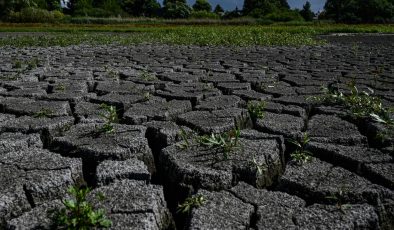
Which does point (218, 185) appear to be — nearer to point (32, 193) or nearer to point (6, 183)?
point (32, 193)

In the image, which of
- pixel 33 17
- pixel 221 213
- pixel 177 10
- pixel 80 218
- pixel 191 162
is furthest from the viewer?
pixel 177 10

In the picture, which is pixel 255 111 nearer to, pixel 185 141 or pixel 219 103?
pixel 219 103

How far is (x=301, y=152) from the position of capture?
6.87ft

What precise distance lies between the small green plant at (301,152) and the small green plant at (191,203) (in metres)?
0.59

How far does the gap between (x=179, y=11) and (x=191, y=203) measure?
51240 mm

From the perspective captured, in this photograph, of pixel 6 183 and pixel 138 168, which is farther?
pixel 138 168

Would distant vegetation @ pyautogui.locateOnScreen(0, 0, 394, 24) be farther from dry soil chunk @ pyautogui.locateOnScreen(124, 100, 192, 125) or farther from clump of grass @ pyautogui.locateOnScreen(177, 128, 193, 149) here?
clump of grass @ pyautogui.locateOnScreen(177, 128, 193, 149)

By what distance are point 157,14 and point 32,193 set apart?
59.1 m

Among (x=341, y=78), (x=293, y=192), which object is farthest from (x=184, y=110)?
(x=341, y=78)

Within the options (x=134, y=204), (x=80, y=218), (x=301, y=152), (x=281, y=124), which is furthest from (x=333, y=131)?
(x=80, y=218)

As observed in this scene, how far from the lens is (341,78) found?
15.9 ft

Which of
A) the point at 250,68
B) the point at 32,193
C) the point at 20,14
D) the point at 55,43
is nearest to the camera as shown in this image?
the point at 32,193

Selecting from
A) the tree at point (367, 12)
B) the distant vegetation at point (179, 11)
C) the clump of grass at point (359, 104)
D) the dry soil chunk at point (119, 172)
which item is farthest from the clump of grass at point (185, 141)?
the tree at point (367, 12)

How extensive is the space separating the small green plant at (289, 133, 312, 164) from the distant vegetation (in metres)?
31.7
